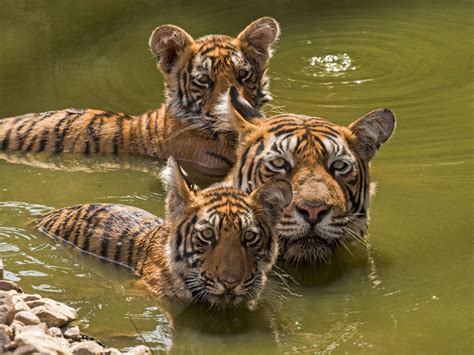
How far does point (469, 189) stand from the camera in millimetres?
7688

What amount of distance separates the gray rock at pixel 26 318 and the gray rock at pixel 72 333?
263 millimetres

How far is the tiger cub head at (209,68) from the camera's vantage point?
8328mm

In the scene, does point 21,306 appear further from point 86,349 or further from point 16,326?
point 86,349

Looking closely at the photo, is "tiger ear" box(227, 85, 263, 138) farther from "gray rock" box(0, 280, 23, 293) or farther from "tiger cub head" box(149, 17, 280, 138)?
"gray rock" box(0, 280, 23, 293)

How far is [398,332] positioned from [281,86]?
4.24 metres

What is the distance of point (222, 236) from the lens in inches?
230

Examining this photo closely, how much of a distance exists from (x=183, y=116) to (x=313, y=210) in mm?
2448

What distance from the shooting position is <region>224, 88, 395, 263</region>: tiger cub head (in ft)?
20.7

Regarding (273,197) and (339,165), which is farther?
(339,165)

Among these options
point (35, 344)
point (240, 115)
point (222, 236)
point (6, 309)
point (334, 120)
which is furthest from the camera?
point (334, 120)

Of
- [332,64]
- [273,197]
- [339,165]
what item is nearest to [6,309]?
[273,197]

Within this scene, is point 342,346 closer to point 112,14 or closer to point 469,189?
point 469,189

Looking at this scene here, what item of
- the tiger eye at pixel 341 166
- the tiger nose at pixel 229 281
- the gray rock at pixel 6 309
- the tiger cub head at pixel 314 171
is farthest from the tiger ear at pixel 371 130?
the gray rock at pixel 6 309

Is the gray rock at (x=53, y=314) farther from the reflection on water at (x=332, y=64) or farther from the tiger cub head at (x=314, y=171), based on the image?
the reflection on water at (x=332, y=64)
